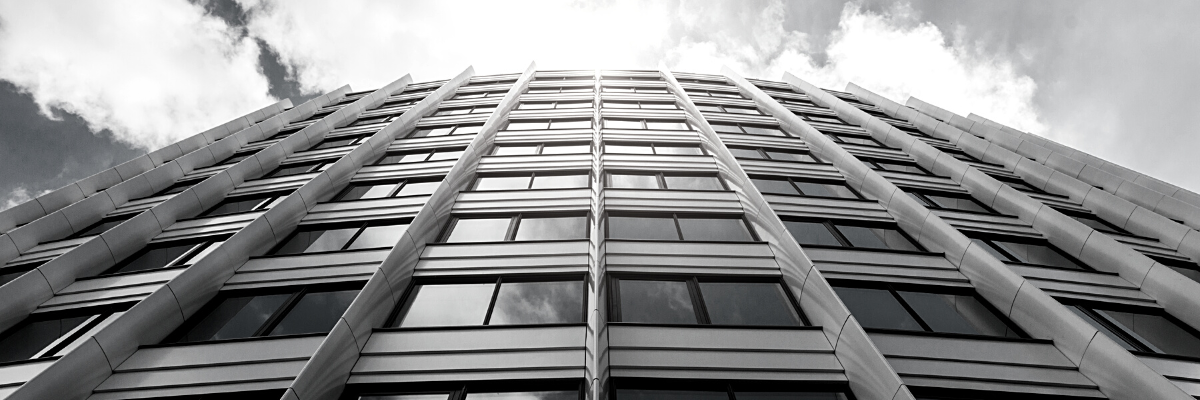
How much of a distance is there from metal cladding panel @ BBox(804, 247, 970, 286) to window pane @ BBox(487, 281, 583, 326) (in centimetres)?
614

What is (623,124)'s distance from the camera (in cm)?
2273

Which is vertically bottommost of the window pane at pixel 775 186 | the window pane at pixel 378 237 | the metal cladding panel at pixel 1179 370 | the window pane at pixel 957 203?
the metal cladding panel at pixel 1179 370

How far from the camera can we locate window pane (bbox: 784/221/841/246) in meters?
13.5

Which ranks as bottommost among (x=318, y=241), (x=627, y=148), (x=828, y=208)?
(x=828, y=208)

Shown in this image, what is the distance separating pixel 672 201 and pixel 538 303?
604 centimetres

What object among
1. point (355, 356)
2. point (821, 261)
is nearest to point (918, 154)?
point (821, 261)

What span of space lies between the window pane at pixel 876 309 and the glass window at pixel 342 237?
1200 centimetres

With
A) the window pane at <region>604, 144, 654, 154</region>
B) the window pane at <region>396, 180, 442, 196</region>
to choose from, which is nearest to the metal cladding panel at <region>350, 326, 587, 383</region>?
the window pane at <region>396, 180, 442, 196</region>

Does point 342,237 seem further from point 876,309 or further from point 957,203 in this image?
point 957,203

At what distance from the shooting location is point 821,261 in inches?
479

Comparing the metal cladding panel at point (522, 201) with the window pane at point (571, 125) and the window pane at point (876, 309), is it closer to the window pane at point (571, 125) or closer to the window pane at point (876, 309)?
the window pane at point (571, 125)

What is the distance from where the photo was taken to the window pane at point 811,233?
13.5 metres

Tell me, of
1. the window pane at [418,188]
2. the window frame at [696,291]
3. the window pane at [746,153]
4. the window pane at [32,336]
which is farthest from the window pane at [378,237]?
the window pane at [746,153]

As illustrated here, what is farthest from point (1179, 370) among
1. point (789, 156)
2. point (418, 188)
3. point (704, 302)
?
point (418, 188)
